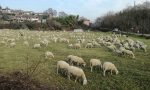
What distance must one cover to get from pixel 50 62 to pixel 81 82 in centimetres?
573

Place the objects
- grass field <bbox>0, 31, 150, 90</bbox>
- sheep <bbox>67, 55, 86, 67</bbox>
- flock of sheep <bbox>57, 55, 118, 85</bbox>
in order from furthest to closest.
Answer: sheep <bbox>67, 55, 86, 67</bbox> < flock of sheep <bbox>57, 55, 118, 85</bbox> < grass field <bbox>0, 31, 150, 90</bbox>

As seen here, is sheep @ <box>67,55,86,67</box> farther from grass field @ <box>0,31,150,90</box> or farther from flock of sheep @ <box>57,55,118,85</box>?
grass field @ <box>0,31,150,90</box>

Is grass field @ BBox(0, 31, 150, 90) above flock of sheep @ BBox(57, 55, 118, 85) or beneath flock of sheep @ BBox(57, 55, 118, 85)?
beneath

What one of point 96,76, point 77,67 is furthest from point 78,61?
point 96,76

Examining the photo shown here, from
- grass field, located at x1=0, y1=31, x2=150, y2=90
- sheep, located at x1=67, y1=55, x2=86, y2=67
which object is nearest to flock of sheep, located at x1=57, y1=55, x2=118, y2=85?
sheep, located at x1=67, y1=55, x2=86, y2=67

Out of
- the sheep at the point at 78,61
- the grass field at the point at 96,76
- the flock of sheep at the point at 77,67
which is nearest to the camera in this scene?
the grass field at the point at 96,76

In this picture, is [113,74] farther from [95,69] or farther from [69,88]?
[69,88]

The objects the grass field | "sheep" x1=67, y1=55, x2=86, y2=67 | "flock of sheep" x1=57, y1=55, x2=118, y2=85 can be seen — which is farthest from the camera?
"sheep" x1=67, y1=55, x2=86, y2=67

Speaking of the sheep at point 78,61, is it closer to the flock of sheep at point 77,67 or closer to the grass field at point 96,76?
the flock of sheep at point 77,67

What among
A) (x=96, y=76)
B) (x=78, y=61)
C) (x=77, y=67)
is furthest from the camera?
(x=78, y=61)

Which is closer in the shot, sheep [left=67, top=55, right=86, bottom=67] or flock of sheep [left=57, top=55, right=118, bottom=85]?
flock of sheep [left=57, top=55, right=118, bottom=85]

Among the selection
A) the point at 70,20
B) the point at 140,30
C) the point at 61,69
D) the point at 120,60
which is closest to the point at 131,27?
the point at 140,30

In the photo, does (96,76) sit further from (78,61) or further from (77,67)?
(78,61)

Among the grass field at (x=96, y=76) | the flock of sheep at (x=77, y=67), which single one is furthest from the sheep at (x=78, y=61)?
the grass field at (x=96, y=76)
